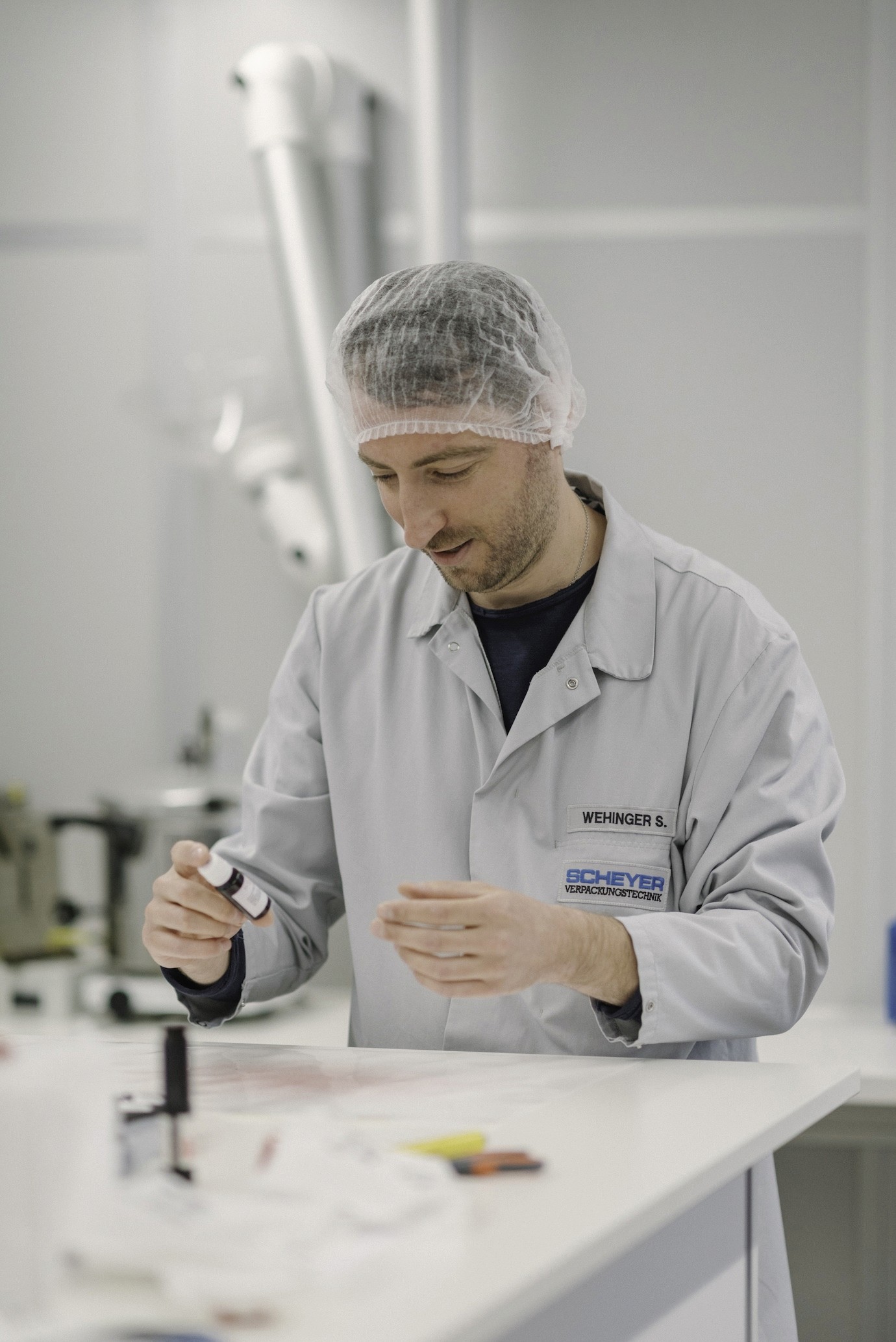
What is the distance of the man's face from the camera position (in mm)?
A: 1334

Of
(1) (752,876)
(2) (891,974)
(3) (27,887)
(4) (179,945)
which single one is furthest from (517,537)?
(3) (27,887)

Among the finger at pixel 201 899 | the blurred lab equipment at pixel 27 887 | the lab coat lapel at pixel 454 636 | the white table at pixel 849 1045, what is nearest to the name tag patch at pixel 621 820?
the lab coat lapel at pixel 454 636

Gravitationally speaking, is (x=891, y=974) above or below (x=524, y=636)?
below

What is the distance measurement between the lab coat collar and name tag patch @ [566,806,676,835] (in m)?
0.14

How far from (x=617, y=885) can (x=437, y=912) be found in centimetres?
33

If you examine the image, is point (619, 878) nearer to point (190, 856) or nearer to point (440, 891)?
point (440, 891)

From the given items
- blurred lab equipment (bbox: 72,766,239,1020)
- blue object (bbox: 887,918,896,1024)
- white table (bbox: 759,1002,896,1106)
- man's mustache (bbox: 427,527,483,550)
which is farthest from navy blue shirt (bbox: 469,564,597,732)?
blue object (bbox: 887,918,896,1024)

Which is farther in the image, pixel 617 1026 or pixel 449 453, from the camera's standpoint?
pixel 449 453

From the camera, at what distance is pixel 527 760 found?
138cm

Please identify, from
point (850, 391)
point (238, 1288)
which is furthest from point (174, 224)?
point (238, 1288)

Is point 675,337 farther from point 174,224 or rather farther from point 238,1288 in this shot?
point 238,1288

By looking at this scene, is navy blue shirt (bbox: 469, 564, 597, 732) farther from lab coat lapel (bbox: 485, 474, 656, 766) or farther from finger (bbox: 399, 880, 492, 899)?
finger (bbox: 399, 880, 492, 899)

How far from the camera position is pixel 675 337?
7.70 feet

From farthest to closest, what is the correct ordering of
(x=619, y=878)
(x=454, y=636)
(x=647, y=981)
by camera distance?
1. (x=454, y=636)
2. (x=619, y=878)
3. (x=647, y=981)
